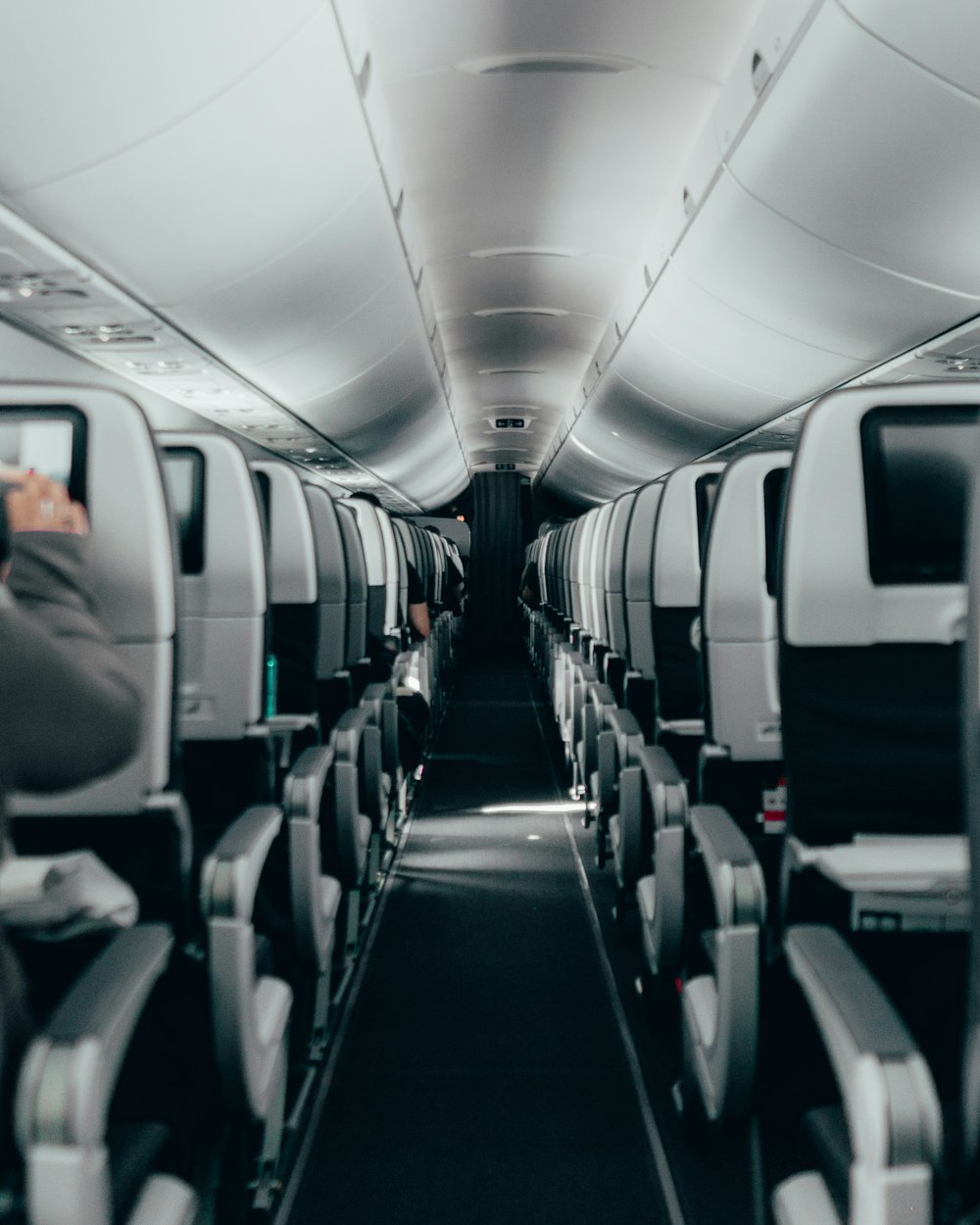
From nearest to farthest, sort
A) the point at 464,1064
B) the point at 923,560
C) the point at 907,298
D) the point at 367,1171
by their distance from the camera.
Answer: the point at 923,560, the point at 367,1171, the point at 464,1064, the point at 907,298

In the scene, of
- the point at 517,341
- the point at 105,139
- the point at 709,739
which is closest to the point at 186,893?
the point at 709,739

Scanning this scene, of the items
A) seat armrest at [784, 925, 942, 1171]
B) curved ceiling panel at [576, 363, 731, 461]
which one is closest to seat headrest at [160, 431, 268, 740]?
seat armrest at [784, 925, 942, 1171]

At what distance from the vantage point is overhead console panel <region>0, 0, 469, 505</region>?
2764 millimetres

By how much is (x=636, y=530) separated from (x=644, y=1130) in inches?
83.7

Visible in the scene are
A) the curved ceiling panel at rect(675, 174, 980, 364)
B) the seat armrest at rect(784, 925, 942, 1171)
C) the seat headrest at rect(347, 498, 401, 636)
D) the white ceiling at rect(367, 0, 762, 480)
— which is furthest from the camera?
the seat headrest at rect(347, 498, 401, 636)

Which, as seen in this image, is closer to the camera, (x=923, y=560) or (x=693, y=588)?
(x=923, y=560)

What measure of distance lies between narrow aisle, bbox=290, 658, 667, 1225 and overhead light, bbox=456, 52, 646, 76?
3.67 meters

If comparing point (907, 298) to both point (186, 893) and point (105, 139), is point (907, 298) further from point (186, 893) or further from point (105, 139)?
point (186, 893)

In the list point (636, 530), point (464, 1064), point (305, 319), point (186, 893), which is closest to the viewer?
point (186, 893)

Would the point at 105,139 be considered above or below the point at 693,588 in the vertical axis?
above

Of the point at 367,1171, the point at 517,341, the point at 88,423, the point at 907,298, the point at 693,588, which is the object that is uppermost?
the point at 517,341

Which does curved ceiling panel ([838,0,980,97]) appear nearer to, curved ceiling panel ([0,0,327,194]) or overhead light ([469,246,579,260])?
curved ceiling panel ([0,0,327,194])

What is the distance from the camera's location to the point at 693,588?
3.39 metres

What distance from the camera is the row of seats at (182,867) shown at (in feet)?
4.63
